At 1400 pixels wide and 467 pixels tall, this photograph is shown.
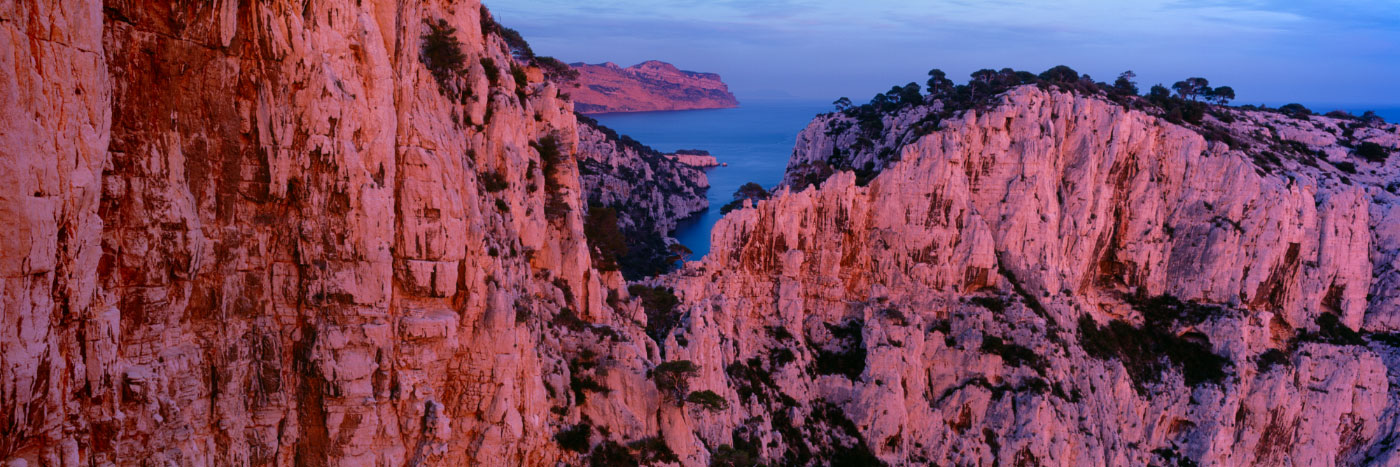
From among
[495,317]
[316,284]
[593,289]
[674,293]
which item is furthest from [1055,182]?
[316,284]

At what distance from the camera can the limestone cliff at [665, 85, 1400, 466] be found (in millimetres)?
39844

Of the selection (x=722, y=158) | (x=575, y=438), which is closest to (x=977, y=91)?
(x=575, y=438)

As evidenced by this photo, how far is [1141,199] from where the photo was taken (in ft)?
158

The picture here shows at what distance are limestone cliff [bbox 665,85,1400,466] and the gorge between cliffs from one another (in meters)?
0.17

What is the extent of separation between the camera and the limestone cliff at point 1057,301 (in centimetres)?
3984

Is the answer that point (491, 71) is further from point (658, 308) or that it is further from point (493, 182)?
point (658, 308)

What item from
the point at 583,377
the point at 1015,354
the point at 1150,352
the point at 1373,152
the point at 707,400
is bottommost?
the point at 1150,352

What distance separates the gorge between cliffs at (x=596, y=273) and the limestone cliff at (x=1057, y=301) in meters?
0.17

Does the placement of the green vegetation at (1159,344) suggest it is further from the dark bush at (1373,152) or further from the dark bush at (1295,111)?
the dark bush at (1295,111)

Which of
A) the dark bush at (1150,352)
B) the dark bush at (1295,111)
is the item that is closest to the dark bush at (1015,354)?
the dark bush at (1150,352)

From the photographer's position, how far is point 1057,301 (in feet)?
146

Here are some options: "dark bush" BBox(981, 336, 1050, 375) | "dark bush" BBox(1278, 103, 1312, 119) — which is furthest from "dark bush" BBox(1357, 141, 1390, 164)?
"dark bush" BBox(981, 336, 1050, 375)

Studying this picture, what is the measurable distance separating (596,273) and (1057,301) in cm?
2697

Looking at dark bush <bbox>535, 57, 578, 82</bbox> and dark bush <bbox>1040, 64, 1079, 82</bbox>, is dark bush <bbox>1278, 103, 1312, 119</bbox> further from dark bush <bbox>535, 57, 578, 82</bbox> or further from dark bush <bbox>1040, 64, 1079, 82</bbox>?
dark bush <bbox>535, 57, 578, 82</bbox>
